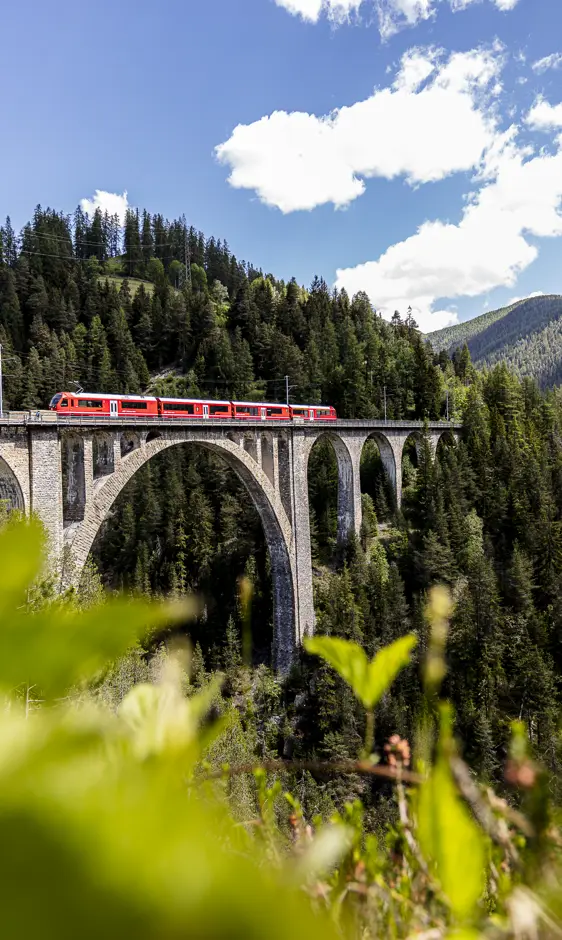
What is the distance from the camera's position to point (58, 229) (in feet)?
254

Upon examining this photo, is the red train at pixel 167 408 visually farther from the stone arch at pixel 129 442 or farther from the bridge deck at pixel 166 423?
the stone arch at pixel 129 442

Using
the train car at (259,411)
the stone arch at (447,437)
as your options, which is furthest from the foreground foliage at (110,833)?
the stone arch at (447,437)

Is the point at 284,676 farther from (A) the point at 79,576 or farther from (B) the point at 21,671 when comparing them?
(B) the point at 21,671

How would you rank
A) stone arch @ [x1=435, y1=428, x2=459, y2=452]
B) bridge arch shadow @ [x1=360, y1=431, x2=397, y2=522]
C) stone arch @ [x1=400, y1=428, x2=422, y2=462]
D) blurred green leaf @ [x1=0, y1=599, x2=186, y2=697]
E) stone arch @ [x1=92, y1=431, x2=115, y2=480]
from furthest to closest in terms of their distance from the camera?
stone arch @ [x1=435, y1=428, x2=459, y2=452] → stone arch @ [x1=400, y1=428, x2=422, y2=462] → bridge arch shadow @ [x1=360, y1=431, x2=397, y2=522] → stone arch @ [x1=92, y1=431, x2=115, y2=480] → blurred green leaf @ [x1=0, y1=599, x2=186, y2=697]

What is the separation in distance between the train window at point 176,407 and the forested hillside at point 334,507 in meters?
11.8

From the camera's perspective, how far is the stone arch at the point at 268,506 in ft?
57.3

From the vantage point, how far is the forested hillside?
2345cm

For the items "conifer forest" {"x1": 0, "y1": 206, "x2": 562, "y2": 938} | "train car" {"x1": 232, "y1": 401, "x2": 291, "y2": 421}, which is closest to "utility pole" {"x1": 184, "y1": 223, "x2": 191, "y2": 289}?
"conifer forest" {"x1": 0, "y1": 206, "x2": 562, "y2": 938}

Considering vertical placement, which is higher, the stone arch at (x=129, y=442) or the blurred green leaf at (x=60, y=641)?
the stone arch at (x=129, y=442)

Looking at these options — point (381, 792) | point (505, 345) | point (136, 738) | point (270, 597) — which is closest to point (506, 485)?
point (270, 597)

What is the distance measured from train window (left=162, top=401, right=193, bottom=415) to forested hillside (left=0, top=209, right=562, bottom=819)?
11836 mm

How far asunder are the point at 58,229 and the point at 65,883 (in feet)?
295

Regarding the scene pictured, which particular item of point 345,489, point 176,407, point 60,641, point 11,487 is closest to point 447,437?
point 345,489

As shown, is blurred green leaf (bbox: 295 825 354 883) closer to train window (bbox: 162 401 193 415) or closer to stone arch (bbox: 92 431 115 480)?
stone arch (bbox: 92 431 115 480)
